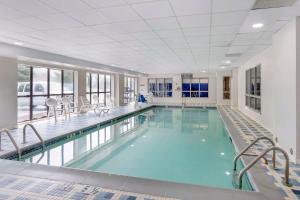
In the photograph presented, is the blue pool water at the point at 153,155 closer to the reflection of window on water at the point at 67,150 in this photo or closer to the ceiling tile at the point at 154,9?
the reflection of window on water at the point at 67,150

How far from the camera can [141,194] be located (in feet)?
7.71

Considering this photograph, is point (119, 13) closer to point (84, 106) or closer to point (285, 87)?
point (285, 87)

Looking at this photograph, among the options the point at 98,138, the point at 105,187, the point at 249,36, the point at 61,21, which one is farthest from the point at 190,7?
the point at 98,138

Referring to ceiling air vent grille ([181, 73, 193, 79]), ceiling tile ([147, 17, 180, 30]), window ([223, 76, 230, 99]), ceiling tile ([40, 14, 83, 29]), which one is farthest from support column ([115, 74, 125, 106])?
ceiling tile ([147, 17, 180, 30])

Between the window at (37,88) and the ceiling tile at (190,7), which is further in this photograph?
the window at (37,88)

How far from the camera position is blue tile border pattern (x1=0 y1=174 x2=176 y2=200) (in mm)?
2291

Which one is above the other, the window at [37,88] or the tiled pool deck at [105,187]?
the window at [37,88]

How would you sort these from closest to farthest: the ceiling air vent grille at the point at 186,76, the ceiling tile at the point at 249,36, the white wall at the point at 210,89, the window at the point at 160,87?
the ceiling tile at the point at 249,36
the white wall at the point at 210,89
the ceiling air vent grille at the point at 186,76
the window at the point at 160,87

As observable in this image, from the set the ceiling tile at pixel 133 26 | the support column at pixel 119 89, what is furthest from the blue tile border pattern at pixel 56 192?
the support column at pixel 119 89

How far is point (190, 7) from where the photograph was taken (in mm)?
2816

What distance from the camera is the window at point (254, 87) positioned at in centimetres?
708

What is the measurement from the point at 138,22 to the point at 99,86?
9086mm

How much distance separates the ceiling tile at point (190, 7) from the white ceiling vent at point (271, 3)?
25.4 inches

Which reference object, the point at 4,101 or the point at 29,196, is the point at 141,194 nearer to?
the point at 29,196
